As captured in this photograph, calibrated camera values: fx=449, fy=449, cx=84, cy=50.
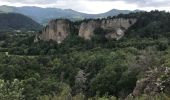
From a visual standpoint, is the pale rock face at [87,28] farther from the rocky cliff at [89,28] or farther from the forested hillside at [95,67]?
the forested hillside at [95,67]

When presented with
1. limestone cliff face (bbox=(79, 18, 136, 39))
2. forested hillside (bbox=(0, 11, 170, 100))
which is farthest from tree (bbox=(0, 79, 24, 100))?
limestone cliff face (bbox=(79, 18, 136, 39))

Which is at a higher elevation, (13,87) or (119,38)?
(13,87)

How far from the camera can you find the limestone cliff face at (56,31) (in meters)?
135

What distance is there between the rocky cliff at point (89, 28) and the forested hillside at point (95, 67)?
79.5 inches

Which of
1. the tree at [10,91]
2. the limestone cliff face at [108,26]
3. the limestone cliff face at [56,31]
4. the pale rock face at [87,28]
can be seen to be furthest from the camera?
the limestone cliff face at [56,31]

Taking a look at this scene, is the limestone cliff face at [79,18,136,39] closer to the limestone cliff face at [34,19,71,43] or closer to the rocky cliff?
the rocky cliff

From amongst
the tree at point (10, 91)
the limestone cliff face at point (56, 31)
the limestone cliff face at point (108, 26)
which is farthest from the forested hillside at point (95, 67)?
the limestone cliff face at point (56, 31)

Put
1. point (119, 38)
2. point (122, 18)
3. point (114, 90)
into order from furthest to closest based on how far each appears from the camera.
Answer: point (122, 18) → point (119, 38) → point (114, 90)

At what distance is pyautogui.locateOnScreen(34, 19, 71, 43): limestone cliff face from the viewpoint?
135375mm

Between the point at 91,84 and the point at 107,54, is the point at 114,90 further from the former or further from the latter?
the point at 107,54

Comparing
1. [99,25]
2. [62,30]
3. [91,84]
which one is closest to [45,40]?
[62,30]

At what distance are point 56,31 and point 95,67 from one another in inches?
1924

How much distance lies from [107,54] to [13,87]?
210ft

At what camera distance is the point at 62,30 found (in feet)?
445
